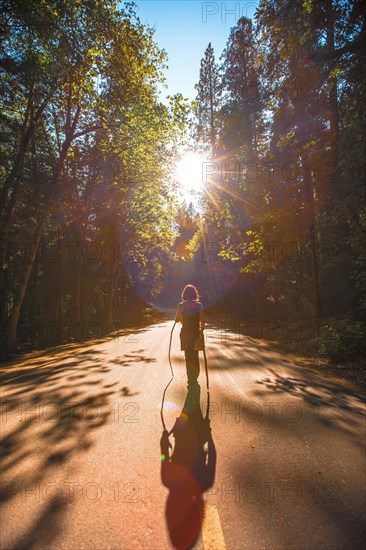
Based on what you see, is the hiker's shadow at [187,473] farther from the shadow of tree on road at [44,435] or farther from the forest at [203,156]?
the forest at [203,156]

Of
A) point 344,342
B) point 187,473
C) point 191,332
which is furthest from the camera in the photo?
point 344,342

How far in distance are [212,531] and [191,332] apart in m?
Result: 4.14

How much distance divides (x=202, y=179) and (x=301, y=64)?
1959 centimetres

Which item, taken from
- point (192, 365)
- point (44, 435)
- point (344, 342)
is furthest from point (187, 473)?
point (344, 342)

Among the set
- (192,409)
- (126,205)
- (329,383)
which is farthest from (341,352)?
(126,205)

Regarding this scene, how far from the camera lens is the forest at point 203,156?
9.59m

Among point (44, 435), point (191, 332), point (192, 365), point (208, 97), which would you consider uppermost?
point (208, 97)

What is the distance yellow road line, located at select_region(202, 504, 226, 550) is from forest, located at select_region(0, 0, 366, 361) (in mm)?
8429

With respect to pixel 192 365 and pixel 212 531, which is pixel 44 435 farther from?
pixel 192 365

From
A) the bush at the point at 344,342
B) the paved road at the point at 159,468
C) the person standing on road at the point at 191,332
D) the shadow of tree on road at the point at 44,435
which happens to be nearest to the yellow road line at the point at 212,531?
the paved road at the point at 159,468

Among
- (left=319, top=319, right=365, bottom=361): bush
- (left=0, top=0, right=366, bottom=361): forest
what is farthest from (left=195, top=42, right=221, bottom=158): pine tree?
(left=319, top=319, right=365, bottom=361): bush

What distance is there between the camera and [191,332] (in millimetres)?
6559

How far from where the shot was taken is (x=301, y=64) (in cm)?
975

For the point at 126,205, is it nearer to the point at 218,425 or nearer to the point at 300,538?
the point at 218,425
